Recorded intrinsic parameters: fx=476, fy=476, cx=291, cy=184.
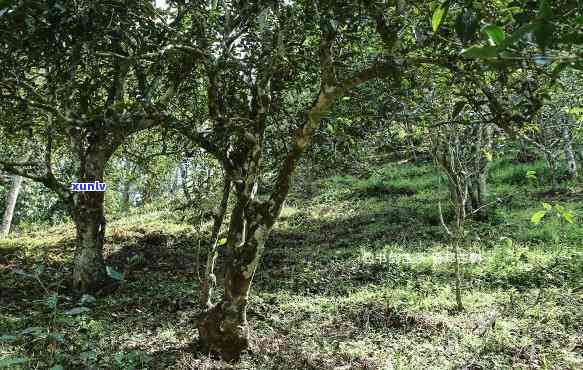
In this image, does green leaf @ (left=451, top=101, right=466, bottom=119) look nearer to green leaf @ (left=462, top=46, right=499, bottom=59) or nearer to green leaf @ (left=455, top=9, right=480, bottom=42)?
green leaf @ (left=455, top=9, right=480, bottom=42)

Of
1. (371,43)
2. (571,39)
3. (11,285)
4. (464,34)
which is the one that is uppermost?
(371,43)

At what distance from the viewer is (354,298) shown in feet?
27.8

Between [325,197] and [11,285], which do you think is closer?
[11,285]

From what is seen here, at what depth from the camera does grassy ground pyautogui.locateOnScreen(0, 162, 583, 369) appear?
5922 mm

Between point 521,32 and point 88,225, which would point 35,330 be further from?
point 521,32

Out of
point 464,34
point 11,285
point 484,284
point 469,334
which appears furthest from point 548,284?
point 11,285

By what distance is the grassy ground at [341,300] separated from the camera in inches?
233

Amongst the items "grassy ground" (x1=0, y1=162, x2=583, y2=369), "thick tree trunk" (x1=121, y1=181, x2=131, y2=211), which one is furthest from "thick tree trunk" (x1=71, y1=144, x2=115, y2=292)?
"thick tree trunk" (x1=121, y1=181, x2=131, y2=211)

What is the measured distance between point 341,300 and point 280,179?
12.5 ft

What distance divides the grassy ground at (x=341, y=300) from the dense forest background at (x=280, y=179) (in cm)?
5

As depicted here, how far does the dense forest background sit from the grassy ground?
0.05 m

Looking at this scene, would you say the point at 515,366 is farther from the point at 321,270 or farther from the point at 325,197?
the point at 325,197

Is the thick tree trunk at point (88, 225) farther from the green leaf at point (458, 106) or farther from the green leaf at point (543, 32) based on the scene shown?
the green leaf at point (543, 32)

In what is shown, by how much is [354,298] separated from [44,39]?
623 cm
